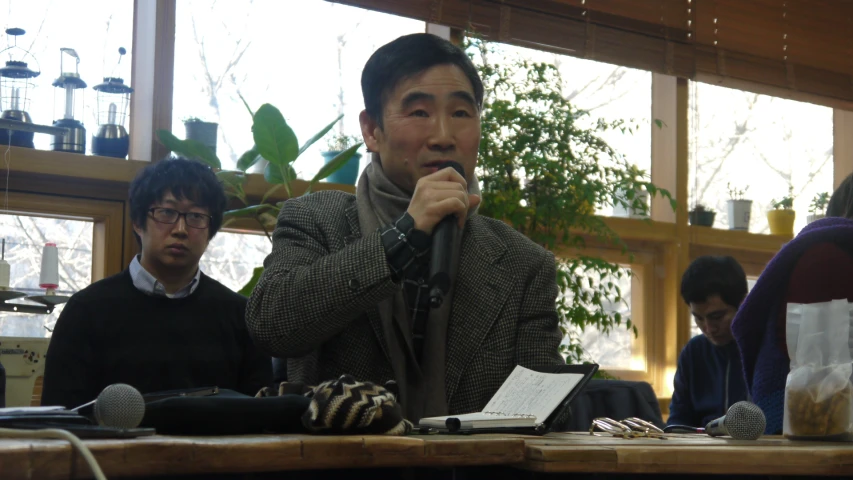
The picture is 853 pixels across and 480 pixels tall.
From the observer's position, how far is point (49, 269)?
2984 mm

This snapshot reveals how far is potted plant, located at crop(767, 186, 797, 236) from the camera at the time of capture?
15.8 ft

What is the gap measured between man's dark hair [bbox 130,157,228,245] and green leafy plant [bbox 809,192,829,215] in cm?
348

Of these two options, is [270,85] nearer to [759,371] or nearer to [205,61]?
[205,61]

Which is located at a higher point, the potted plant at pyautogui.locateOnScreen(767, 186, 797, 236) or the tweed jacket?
the potted plant at pyautogui.locateOnScreen(767, 186, 797, 236)

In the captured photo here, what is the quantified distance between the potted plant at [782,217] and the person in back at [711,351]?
145 cm

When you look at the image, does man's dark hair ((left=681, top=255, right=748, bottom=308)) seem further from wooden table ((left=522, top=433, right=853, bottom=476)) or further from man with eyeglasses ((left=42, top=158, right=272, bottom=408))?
wooden table ((left=522, top=433, right=853, bottom=476))

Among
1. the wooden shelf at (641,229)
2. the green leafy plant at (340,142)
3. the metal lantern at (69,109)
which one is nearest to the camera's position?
the metal lantern at (69,109)

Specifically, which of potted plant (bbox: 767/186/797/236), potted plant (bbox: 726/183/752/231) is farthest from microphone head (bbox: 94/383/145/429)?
potted plant (bbox: 767/186/797/236)

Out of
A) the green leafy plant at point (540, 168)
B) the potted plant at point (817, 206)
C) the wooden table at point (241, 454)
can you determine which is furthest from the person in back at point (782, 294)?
the potted plant at point (817, 206)

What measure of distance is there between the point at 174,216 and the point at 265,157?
71cm

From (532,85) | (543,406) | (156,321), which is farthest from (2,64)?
(543,406)

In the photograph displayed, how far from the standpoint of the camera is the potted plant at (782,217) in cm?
482

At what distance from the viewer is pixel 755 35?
4.80 meters

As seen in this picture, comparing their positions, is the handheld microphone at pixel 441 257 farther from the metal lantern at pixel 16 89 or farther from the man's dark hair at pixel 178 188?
the metal lantern at pixel 16 89
